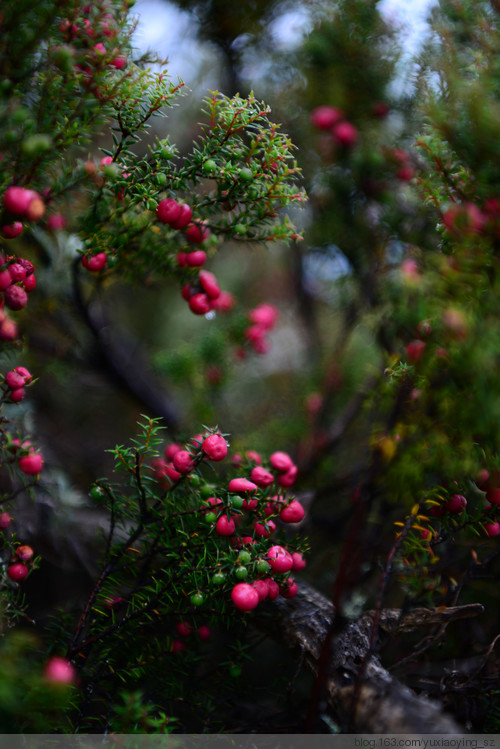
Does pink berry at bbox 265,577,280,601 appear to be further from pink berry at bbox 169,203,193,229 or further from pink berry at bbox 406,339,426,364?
pink berry at bbox 169,203,193,229

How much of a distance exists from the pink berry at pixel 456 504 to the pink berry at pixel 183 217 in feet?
2.31

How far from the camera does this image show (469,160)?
779 mm

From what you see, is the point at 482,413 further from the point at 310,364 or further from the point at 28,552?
the point at 310,364

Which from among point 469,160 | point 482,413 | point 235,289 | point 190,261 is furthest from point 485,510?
point 235,289

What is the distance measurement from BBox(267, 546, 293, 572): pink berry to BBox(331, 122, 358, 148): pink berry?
1.37 m

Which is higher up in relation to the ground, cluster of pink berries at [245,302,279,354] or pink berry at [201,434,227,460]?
cluster of pink berries at [245,302,279,354]

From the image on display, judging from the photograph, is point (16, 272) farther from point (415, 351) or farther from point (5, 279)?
point (415, 351)

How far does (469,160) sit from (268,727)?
3.39ft

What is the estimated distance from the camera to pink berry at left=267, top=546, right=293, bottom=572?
837 millimetres

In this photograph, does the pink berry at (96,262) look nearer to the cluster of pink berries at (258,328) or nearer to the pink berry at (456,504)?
the pink berry at (456,504)

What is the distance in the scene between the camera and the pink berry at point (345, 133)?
5.32ft

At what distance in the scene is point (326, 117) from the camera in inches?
64.0

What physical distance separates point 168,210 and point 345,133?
3.31 ft

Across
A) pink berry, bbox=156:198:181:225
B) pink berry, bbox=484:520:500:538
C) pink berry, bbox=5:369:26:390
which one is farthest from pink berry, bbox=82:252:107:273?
pink berry, bbox=484:520:500:538
